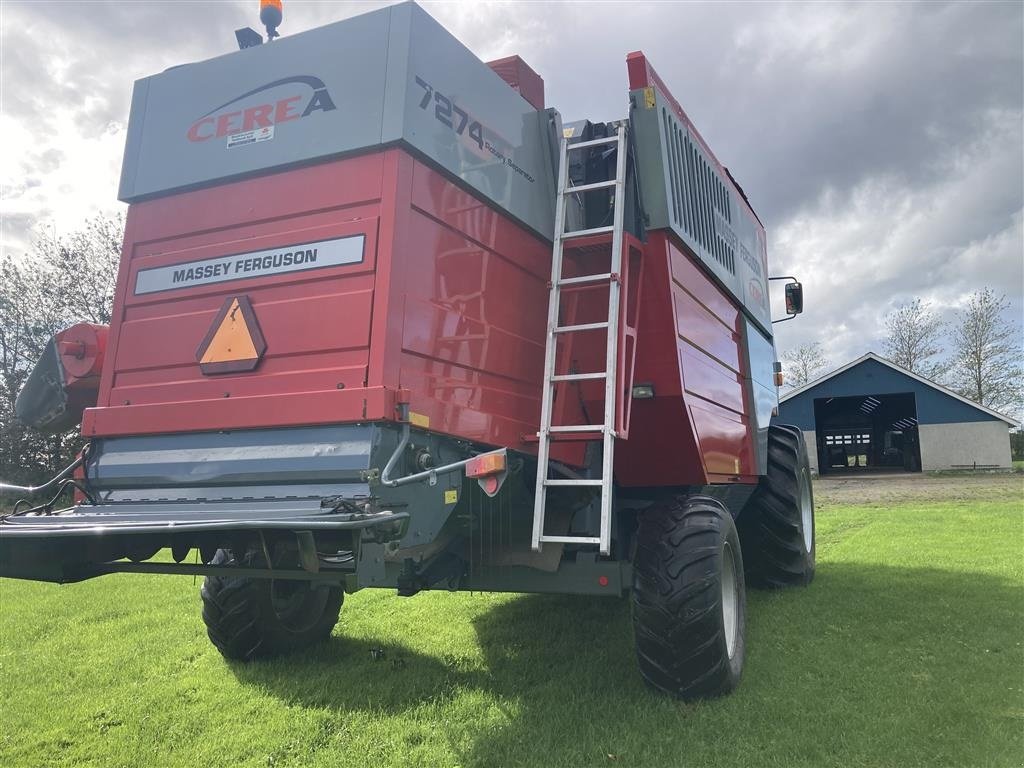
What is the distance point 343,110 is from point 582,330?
1567 mm

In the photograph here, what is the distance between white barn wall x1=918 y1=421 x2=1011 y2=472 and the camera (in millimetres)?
23891

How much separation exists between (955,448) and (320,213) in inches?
1036

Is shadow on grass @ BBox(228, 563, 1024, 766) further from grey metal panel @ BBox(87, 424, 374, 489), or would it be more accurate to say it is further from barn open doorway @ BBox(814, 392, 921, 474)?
barn open doorway @ BBox(814, 392, 921, 474)

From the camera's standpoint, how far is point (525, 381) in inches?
155

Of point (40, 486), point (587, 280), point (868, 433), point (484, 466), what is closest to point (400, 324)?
point (484, 466)

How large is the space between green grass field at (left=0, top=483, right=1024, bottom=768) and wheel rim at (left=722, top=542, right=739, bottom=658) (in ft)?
0.86

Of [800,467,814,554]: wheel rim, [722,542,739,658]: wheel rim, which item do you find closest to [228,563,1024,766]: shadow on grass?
[722,542,739,658]: wheel rim

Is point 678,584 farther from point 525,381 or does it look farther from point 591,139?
point 591,139

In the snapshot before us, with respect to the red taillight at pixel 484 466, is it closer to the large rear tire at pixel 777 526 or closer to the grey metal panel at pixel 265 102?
the grey metal panel at pixel 265 102

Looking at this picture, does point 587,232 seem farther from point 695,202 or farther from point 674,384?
point 695,202

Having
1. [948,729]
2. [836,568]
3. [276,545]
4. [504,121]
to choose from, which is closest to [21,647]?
[276,545]

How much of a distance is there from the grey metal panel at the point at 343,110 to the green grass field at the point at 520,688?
2.60 meters

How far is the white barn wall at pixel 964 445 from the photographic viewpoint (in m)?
23.9

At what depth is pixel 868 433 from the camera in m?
35.2
